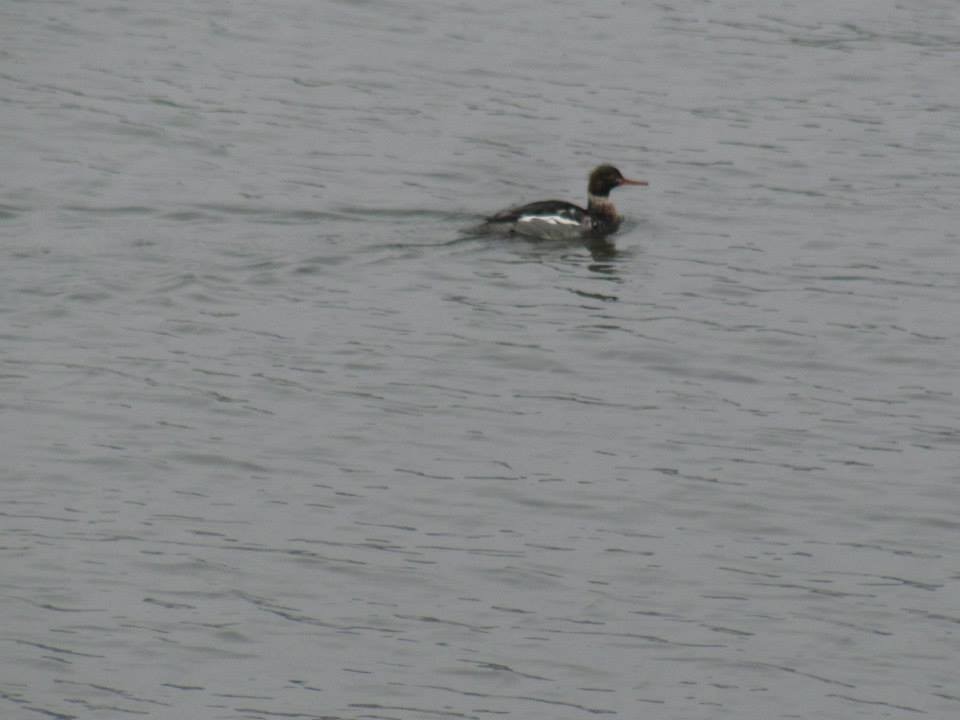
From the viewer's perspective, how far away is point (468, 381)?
48.3 feet

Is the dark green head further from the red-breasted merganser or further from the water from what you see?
the water

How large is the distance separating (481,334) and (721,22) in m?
13.0

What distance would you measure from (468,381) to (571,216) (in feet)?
15.6

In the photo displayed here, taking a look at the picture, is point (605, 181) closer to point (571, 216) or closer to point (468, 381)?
point (571, 216)

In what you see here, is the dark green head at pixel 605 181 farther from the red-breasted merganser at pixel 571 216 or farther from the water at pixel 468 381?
the water at pixel 468 381

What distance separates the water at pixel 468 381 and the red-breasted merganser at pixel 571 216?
0.27m

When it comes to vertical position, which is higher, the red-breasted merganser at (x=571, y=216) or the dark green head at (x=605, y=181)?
Answer: the dark green head at (x=605, y=181)

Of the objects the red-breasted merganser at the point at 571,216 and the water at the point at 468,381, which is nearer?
the water at the point at 468,381

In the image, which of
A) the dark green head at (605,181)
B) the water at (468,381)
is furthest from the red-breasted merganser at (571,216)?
the water at (468,381)

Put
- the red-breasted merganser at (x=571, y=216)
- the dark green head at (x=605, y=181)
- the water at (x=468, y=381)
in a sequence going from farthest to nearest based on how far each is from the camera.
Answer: the dark green head at (x=605, y=181), the red-breasted merganser at (x=571, y=216), the water at (x=468, y=381)

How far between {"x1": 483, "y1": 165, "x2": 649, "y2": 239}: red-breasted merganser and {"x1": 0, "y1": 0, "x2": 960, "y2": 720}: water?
270 mm

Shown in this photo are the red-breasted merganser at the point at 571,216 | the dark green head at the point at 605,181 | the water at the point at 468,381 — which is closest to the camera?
the water at the point at 468,381

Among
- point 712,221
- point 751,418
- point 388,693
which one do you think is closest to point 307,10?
point 712,221

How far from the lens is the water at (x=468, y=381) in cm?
1046
